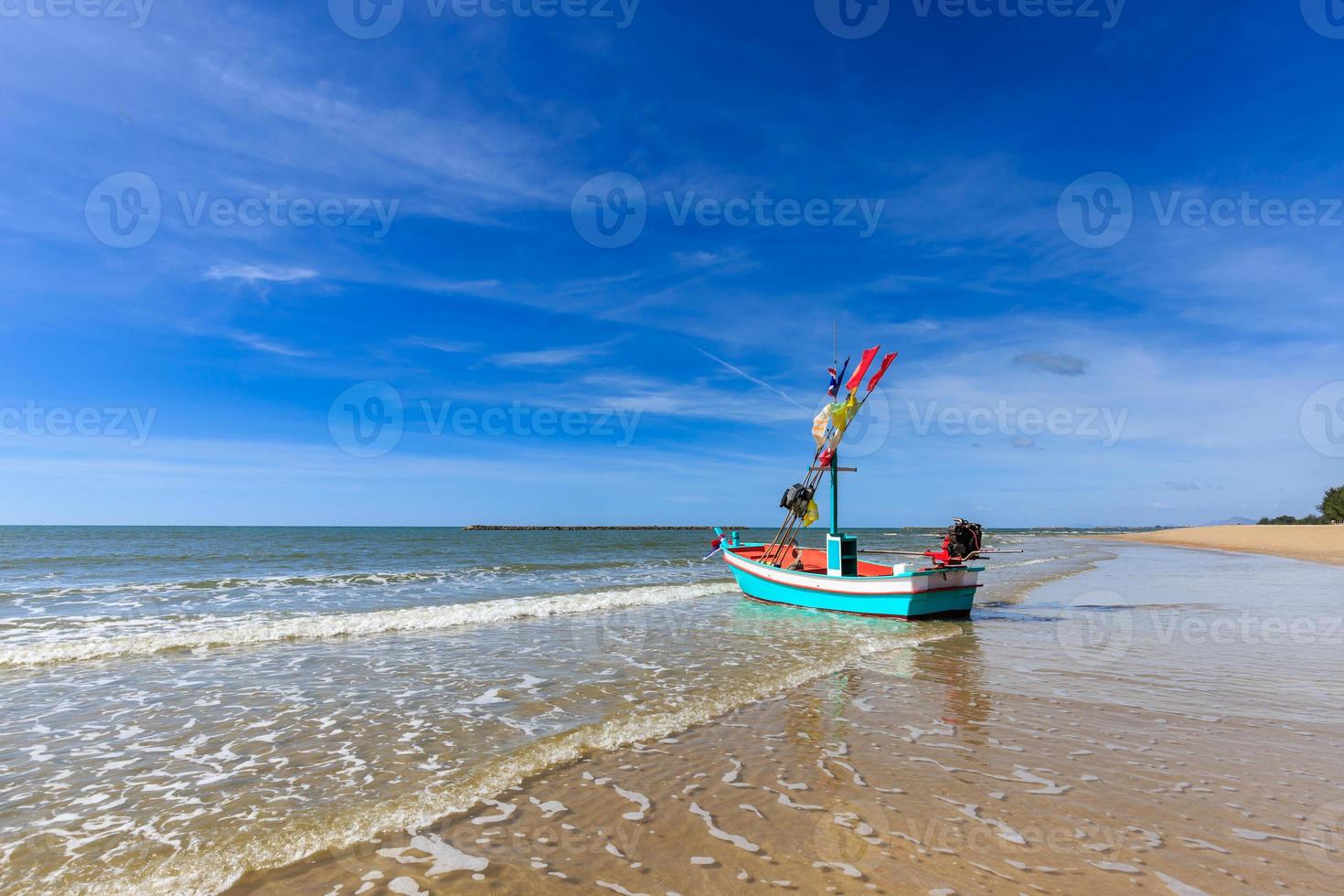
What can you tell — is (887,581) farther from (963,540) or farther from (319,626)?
(319,626)

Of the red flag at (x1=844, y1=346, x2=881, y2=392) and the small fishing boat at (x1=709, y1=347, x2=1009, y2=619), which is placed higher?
the red flag at (x1=844, y1=346, x2=881, y2=392)

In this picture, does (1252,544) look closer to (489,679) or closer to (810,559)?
(810,559)

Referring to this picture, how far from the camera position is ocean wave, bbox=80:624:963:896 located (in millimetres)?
4844

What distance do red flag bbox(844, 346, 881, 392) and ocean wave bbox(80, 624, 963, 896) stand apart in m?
13.4

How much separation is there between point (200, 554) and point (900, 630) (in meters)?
51.6

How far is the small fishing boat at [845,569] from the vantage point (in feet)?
60.0

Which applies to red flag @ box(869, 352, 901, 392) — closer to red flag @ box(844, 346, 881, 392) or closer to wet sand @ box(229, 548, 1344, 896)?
red flag @ box(844, 346, 881, 392)

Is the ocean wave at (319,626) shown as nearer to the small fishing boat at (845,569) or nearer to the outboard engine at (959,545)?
the small fishing boat at (845,569)

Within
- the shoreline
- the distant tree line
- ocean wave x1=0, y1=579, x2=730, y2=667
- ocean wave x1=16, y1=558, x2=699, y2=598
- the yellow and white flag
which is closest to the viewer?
ocean wave x1=0, y1=579, x2=730, y2=667

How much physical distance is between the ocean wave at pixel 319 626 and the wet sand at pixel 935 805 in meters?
12.5

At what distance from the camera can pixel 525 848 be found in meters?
5.02

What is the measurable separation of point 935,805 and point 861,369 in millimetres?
16960

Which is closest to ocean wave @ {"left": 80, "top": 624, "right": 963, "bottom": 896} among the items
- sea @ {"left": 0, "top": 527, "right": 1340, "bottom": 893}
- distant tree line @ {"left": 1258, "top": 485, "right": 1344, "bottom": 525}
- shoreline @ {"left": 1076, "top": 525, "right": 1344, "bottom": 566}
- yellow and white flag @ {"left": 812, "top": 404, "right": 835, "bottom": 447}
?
sea @ {"left": 0, "top": 527, "right": 1340, "bottom": 893}

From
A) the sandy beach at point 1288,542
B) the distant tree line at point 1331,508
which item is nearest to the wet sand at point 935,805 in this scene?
the sandy beach at point 1288,542
